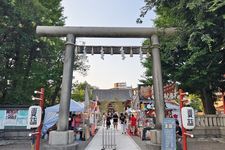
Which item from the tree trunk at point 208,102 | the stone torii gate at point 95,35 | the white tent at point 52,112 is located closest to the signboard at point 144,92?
the tree trunk at point 208,102

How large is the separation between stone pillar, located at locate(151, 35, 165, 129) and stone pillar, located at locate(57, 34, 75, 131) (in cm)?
407

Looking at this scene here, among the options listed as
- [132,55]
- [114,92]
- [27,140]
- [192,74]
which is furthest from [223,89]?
[114,92]

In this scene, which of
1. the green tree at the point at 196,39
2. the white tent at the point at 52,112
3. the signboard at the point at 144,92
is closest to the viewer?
the green tree at the point at 196,39

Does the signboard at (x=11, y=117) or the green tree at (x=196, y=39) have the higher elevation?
the green tree at (x=196, y=39)

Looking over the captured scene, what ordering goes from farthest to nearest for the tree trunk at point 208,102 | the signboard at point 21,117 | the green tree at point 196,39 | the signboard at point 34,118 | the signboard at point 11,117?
the tree trunk at point 208,102 → the signboard at point 21,117 → the signboard at point 11,117 → the signboard at point 34,118 → the green tree at point 196,39

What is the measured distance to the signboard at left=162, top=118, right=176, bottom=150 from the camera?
27.2 feet

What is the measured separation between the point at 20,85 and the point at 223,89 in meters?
15.5

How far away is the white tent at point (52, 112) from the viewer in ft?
50.0

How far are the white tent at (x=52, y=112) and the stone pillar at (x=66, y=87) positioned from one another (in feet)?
15.6

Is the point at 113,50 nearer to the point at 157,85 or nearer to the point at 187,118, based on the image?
the point at 157,85

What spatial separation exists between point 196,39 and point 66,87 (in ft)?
19.9

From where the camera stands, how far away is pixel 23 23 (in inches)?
667

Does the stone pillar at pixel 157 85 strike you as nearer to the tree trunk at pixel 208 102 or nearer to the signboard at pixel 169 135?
the signboard at pixel 169 135

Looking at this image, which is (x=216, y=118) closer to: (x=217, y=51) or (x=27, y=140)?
(x=217, y=51)
